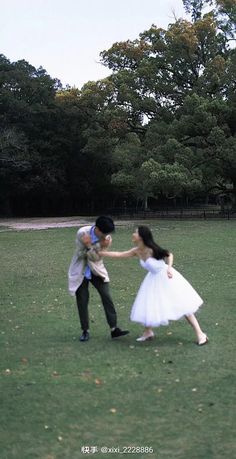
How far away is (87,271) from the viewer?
692 centimetres

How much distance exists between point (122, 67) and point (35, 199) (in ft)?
62.3

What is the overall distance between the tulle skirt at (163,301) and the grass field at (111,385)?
408 millimetres

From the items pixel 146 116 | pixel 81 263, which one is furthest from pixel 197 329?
pixel 146 116

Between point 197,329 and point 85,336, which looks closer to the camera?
point 197,329

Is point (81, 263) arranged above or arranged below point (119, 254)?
below

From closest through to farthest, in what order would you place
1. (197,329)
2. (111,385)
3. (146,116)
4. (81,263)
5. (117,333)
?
(111,385) < (197,329) < (81,263) < (117,333) < (146,116)

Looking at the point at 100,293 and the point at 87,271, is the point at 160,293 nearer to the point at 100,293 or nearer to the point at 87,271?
the point at 100,293

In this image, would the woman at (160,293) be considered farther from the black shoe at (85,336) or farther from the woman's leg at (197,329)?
the black shoe at (85,336)

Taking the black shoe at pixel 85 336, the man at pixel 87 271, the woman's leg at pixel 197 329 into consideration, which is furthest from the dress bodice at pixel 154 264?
the black shoe at pixel 85 336

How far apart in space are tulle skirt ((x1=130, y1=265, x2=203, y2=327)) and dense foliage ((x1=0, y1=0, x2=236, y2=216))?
83.4 ft

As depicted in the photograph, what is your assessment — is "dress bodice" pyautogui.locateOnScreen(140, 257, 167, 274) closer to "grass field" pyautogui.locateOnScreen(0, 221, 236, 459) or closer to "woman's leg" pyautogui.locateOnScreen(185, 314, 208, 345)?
"woman's leg" pyautogui.locateOnScreen(185, 314, 208, 345)

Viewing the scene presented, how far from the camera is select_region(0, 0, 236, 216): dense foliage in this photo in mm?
34375

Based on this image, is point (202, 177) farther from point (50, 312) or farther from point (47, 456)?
point (47, 456)

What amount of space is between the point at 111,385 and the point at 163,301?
1.52 meters
